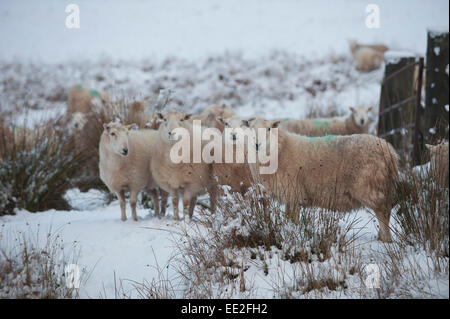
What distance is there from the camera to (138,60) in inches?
744

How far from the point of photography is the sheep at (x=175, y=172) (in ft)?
16.9

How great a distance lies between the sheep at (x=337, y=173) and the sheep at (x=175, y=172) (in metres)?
0.85

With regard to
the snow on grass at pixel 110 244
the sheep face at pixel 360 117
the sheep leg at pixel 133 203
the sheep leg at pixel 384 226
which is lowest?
the snow on grass at pixel 110 244

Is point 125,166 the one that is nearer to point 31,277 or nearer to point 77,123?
point 31,277

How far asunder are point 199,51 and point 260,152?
614 inches

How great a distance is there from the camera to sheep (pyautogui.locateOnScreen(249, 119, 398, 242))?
3910 mm

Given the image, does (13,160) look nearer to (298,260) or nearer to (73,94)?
(298,260)

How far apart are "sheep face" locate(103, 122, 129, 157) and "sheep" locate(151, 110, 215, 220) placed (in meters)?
0.48

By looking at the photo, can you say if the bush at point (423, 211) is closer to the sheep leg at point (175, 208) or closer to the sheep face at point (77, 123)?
the sheep leg at point (175, 208)

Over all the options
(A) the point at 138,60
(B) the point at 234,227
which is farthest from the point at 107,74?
(B) the point at 234,227

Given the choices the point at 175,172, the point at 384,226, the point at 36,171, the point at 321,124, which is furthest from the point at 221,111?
the point at 384,226

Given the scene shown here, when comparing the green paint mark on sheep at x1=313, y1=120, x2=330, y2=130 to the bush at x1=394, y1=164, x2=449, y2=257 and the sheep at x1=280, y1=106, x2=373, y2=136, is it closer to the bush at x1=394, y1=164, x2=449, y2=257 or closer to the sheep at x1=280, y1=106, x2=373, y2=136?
the sheep at x1=280, y1=106, x2=373, y2=136

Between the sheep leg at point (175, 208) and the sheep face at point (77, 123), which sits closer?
the sheep leg at point (175, 208)

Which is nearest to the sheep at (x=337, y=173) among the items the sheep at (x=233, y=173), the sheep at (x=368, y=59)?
the sheep at (x=233, y=173)
